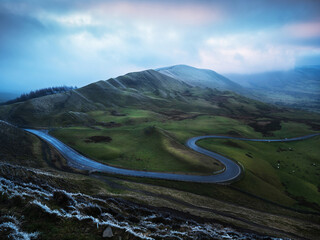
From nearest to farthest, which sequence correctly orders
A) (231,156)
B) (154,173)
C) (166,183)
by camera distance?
(166,183) < (154,173) < (231,156)

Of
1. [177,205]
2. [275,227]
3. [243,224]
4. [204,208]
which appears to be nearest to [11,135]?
[177,205]

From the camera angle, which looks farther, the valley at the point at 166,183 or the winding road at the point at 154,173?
the winding road at the point at 154,173

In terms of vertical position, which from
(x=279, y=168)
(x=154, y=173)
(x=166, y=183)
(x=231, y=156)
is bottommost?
(x=279, y=168)

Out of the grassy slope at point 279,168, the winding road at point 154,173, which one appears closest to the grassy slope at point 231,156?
the grassy slope at point 279,168

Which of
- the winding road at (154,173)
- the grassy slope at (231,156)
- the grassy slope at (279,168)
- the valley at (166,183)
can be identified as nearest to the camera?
the valley at (166,183)

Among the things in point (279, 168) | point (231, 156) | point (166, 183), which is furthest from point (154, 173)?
point (279, 168)

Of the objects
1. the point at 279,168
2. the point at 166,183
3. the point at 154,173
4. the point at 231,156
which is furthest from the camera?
the point at 279,168

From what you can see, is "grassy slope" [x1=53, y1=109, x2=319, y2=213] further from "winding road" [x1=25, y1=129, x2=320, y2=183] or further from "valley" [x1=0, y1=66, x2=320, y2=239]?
"winding road" [x1=25, y1=129, x2=320, y2=183]

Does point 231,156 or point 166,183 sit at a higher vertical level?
point 231,156

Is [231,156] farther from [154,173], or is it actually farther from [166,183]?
[166,183]

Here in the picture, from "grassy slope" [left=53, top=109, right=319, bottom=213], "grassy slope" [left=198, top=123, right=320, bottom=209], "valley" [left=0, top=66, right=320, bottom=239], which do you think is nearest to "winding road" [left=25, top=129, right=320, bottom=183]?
"valley" [left=0, top=66, right=320, bottom=239]

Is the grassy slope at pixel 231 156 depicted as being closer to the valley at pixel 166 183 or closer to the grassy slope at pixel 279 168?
the grassy slope at pixel 279 168

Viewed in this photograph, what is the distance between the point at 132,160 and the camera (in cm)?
8325

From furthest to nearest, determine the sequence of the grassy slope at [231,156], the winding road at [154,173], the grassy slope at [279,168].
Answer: the grassy slope at [231,156] < the grassy slope at [279,168] < the winding road at [154,173]
